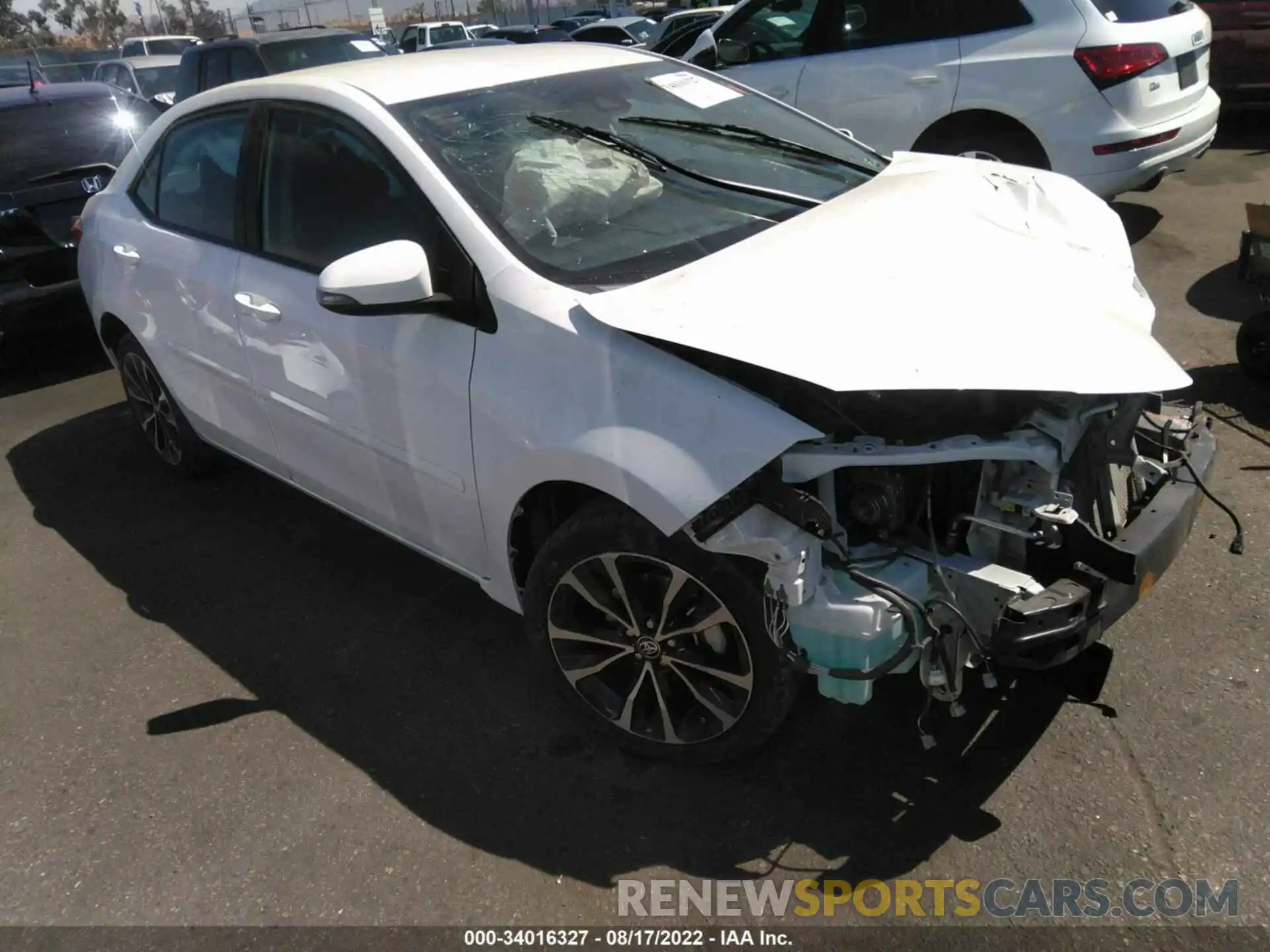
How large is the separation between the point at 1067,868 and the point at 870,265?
155cm

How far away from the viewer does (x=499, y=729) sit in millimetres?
2922

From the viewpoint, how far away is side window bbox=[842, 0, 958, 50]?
19.6 ft

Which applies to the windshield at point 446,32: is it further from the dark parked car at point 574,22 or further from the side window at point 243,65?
the side window at point 243,65

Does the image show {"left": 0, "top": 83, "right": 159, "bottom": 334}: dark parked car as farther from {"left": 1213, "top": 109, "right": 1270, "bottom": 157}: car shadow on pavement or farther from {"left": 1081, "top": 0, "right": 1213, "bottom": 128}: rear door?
{"left": 1213, "top": 109, "right": 1270, "bottom": 157}: car shadow on pavement

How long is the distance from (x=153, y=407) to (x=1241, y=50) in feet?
32.4

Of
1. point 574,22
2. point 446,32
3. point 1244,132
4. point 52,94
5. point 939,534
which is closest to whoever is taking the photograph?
point 939,534

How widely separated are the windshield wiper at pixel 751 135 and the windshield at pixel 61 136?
15.8 feet

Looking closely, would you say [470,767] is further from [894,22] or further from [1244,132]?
[1244,132]

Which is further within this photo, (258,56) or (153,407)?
(258,56)

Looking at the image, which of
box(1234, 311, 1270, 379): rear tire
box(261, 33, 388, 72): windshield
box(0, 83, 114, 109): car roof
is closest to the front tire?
box(1234, 311, 1270, 379): rear tire

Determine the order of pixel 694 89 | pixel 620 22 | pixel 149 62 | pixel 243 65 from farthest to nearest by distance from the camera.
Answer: pixel 620 22
pixel 149 62
pixel 243 65
pixel 694 89

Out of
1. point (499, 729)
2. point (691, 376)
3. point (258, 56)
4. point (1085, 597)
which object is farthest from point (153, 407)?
point (258, 56)

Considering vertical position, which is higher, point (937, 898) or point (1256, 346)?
point (1256, 346)

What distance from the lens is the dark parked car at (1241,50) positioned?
8891mm
